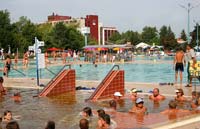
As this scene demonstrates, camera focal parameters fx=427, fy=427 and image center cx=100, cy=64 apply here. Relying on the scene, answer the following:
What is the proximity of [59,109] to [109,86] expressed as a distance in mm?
2867

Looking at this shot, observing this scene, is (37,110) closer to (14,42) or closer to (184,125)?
(184,125)

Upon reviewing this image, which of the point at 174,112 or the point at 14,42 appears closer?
the point at 174,112

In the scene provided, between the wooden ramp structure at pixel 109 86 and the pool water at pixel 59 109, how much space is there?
0.52 m

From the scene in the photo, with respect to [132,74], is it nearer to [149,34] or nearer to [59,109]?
[59,109]

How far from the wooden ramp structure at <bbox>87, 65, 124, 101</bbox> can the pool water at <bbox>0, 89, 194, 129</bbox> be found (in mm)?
518

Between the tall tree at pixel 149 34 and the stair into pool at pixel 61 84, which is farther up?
the tall tree at pixel 149 34

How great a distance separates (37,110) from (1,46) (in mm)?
60656

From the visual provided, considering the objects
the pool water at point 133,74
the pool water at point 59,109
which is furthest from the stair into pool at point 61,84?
the pool water at point 133,74

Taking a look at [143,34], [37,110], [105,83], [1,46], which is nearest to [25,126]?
[37,110]

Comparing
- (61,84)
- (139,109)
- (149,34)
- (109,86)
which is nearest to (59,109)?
(139,109)

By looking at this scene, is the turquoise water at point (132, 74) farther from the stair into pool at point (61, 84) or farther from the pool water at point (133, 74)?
the stair into pool at point (61, 84)

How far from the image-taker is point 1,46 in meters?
70.6

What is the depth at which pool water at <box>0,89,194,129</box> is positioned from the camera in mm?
9750

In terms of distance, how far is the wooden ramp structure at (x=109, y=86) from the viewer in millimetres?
13883
